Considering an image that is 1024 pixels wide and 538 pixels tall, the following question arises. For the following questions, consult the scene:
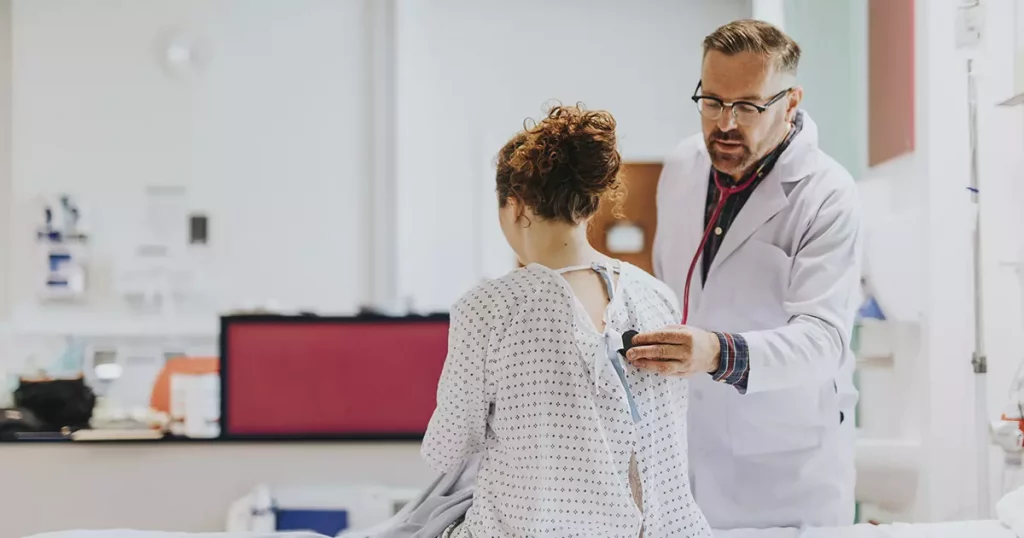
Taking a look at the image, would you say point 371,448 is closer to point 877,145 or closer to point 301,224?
point 877,145

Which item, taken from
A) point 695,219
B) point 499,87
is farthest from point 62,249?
point 695,219

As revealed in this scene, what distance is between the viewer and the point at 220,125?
184 inches

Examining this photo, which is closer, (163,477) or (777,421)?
(777,421)

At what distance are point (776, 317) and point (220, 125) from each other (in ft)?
11.8

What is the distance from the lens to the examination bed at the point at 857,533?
177 centimetres

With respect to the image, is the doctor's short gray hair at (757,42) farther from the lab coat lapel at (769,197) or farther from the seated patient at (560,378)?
the seated patient at (560,378)

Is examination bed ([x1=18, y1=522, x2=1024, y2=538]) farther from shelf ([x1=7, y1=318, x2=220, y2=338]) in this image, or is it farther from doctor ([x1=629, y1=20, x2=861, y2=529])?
Answer: shelf ([x1=7, y1=318, x2=220, y2=338])

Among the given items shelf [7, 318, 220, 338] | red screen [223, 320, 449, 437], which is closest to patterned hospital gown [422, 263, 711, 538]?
red screen [223, 320, 449, 437]

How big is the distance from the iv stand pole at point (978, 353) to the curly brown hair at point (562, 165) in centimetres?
119

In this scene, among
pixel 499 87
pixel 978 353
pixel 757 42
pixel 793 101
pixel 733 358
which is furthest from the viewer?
pixel 499 87

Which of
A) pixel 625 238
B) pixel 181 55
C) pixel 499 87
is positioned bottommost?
pixel 625 238

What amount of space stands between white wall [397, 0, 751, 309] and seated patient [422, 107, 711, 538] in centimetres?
328

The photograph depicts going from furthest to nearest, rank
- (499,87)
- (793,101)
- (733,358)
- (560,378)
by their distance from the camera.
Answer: (499,87), (793,101), (733,358), (560,378)

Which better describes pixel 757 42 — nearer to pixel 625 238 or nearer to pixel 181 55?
pixel 625 238
